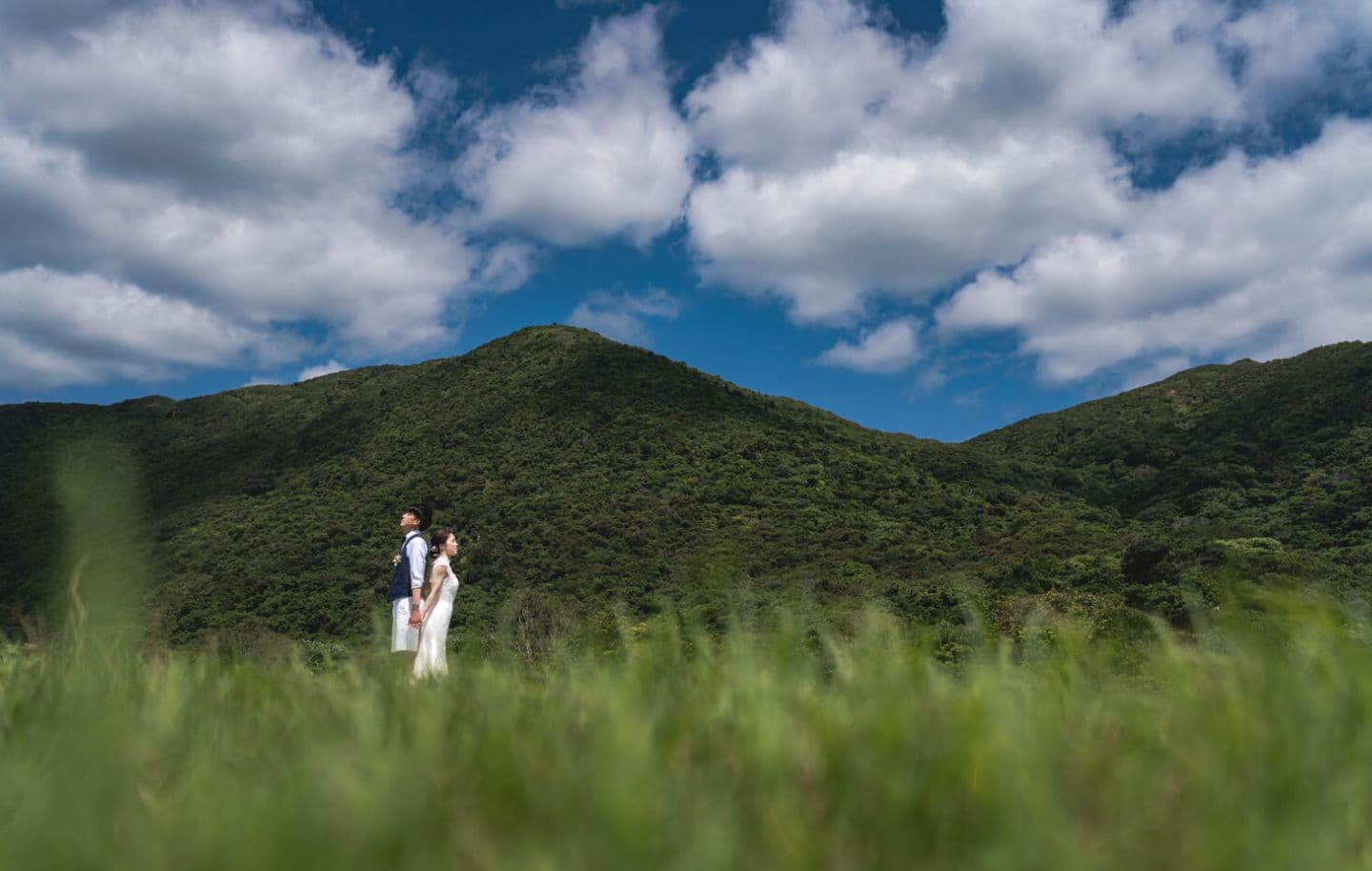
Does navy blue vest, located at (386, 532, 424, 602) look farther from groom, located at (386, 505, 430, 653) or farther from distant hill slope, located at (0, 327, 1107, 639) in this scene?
distant hill slope, located at (0, 327, 1107, 639)

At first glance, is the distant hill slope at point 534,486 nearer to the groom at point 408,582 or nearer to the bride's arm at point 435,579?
the groom at point 408,582

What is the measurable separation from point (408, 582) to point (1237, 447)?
333 feet

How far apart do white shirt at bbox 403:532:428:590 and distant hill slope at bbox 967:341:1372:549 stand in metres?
73.7

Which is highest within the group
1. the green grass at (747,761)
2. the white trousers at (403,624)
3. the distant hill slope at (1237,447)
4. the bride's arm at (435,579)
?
the distant hill slope at (1237,447)

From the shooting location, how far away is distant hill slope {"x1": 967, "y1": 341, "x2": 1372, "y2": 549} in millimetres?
77750

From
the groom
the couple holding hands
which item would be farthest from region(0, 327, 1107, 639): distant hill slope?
the groom

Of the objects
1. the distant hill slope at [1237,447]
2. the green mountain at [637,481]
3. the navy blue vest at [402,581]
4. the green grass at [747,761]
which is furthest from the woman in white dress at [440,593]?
the distant hill slope at [1237,447]

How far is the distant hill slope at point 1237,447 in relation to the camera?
7775cm

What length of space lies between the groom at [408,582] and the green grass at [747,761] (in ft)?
29.4

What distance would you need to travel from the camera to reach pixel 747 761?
1.58m

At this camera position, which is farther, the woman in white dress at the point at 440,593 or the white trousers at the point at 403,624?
the woman in white dress at the point at 440,593

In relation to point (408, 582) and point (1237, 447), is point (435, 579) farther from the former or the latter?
point (1237, 447)

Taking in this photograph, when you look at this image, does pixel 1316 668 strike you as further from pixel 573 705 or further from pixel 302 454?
pixel 302 454

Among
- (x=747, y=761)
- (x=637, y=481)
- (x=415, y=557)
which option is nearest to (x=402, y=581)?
(x=415, y=557)
